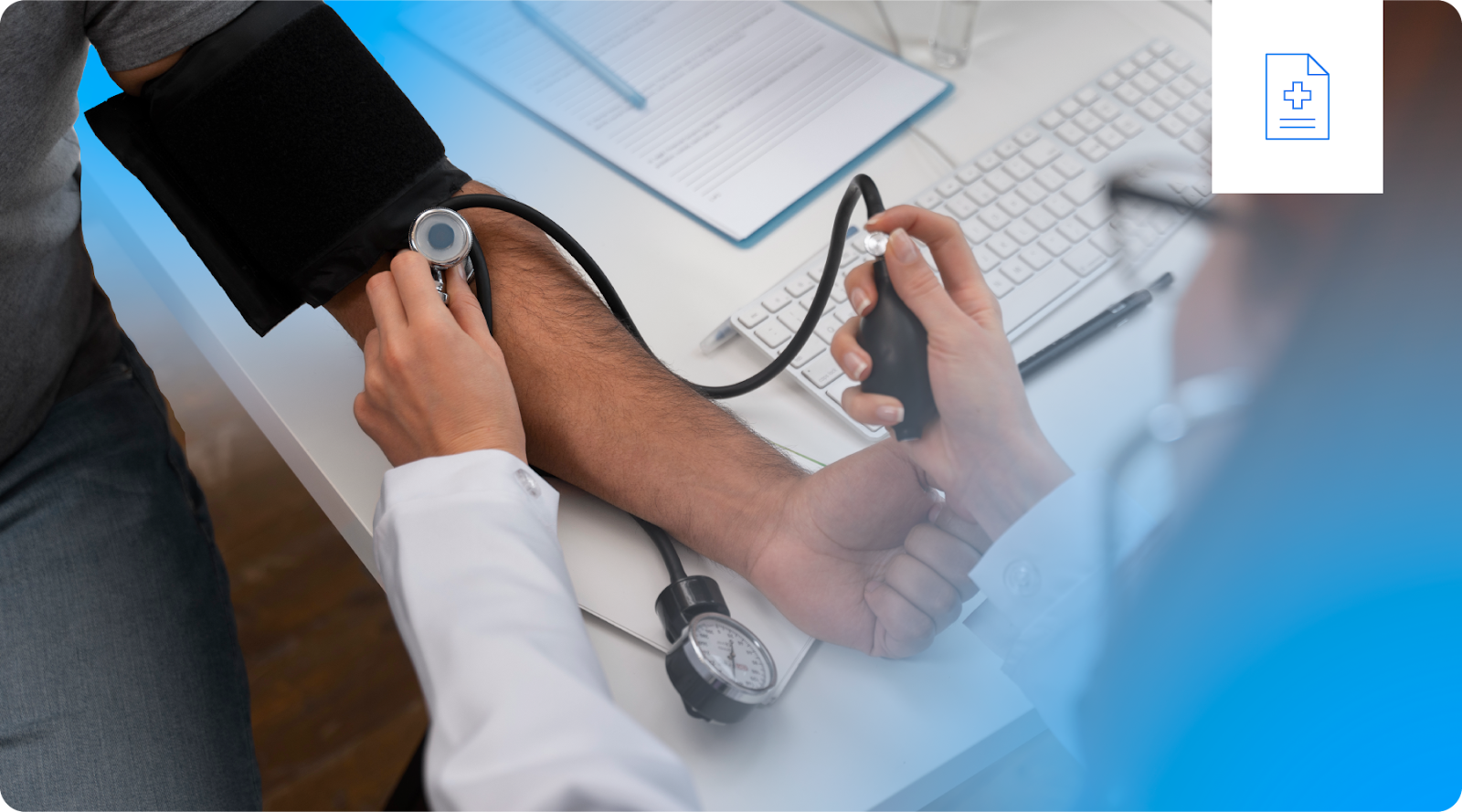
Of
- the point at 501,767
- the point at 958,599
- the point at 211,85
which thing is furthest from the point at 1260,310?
the point at 211,85

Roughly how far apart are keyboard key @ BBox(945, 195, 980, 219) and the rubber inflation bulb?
10.4 inches

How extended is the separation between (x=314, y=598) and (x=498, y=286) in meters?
0.85

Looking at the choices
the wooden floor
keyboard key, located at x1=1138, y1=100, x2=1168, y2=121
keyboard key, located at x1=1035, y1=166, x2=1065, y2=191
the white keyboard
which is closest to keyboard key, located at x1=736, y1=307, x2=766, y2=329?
the white keyboard

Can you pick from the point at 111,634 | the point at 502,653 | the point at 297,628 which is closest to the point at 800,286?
the point at 502,653

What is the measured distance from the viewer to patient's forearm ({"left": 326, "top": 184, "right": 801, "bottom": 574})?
1.75 feet

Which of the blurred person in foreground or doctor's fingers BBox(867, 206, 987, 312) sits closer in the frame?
the blurred person in foreground

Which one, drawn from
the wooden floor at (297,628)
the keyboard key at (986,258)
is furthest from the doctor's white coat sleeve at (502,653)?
the wooden floor at (297,628)

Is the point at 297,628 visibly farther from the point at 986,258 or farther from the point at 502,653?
the point at 986,258

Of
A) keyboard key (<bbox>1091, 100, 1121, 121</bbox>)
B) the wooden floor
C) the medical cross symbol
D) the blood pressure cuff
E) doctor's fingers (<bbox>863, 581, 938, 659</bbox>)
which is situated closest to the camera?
the medical cross symbol

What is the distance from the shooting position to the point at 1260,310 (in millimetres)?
259

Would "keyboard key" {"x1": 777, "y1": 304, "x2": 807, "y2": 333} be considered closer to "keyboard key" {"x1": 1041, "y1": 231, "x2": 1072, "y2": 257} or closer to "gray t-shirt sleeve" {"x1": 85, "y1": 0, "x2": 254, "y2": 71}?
"keyboard key" {"x1": 1041, "y1": 231, "x2": 1072, "y2": 257}

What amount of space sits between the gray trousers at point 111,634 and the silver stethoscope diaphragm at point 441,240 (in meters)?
0.36

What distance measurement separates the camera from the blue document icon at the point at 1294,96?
1.09ft

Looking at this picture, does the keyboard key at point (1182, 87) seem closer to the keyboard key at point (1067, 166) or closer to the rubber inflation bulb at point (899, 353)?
the keyboard key at point (1067, 166)
